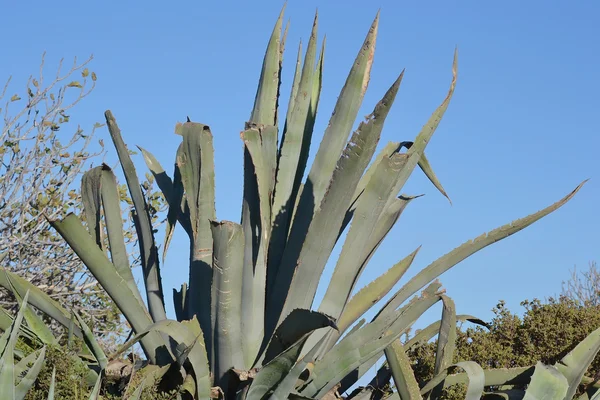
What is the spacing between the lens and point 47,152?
7566 millimetres

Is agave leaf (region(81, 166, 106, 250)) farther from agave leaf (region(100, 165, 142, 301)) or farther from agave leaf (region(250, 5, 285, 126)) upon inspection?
agave leaf (region(250, 5, 285, 126))

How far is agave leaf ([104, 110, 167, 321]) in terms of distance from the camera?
382 centimetres

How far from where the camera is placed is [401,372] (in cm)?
360

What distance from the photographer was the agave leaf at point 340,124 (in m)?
3.40

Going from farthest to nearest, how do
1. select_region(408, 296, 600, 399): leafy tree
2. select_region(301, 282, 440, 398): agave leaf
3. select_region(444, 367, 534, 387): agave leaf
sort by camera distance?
1. select_region(408, 296, 600, 399): leafy tree
2. select_region(444, 367, 534, 387): agave leaf
3. select_region(301, 282, 440, 398): agave leaf

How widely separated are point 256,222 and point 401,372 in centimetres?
91

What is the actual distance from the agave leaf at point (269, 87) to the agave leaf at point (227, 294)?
3.21 feet

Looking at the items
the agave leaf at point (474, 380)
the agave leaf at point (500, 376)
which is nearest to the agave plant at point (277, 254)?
the agave leaf at point (500, 376)

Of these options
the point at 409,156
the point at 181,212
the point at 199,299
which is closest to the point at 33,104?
the point at 181,212

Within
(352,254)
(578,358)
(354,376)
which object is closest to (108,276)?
(352,254)

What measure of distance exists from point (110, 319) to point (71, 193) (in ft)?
4.02

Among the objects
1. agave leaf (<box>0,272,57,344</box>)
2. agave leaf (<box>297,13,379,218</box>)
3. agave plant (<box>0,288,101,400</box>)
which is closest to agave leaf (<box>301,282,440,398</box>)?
agave leaf (<box>297,13,379,218</box>)

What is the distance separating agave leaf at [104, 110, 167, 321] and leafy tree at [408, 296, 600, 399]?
173cm

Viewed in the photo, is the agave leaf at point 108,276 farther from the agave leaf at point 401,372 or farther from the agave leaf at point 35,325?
the agave leaf at point 401,372
